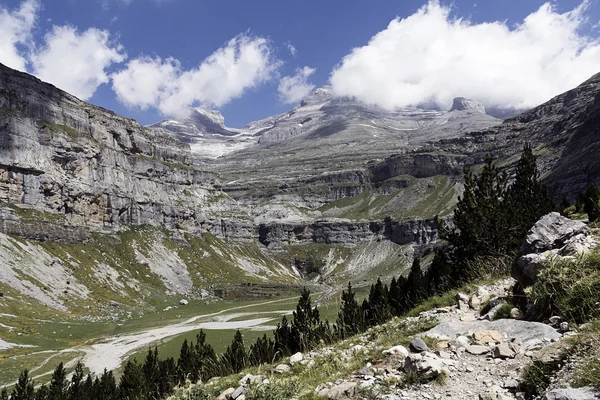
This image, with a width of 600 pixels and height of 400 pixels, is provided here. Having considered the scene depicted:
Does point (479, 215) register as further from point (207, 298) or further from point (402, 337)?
point (207, 298)

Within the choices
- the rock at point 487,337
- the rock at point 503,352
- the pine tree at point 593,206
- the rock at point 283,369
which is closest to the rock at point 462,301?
the rock at point 487,337

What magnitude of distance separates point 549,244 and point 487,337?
5.13 metres

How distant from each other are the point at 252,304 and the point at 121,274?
203ft

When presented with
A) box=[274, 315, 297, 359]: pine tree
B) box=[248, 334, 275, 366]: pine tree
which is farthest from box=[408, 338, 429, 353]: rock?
box=[274, 315, 297, 359]: pine tree

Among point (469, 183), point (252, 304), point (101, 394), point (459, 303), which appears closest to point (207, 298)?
point (252, 304)

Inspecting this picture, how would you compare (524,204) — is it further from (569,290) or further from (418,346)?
(418,346)

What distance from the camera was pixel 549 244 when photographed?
11977mm

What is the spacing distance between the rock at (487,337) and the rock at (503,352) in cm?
56

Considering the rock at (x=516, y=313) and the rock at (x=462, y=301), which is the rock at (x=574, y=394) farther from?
the rock at (x=462, y=301)

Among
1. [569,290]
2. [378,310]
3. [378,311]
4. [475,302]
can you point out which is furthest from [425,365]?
[378,310]

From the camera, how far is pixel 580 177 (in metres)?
190

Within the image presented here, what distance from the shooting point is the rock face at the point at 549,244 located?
10.1 metres

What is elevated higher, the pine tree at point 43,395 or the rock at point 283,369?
the rock at point 283,369

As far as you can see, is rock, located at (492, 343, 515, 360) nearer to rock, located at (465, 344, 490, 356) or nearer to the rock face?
rock, located at (465, 344, 490, 356)
